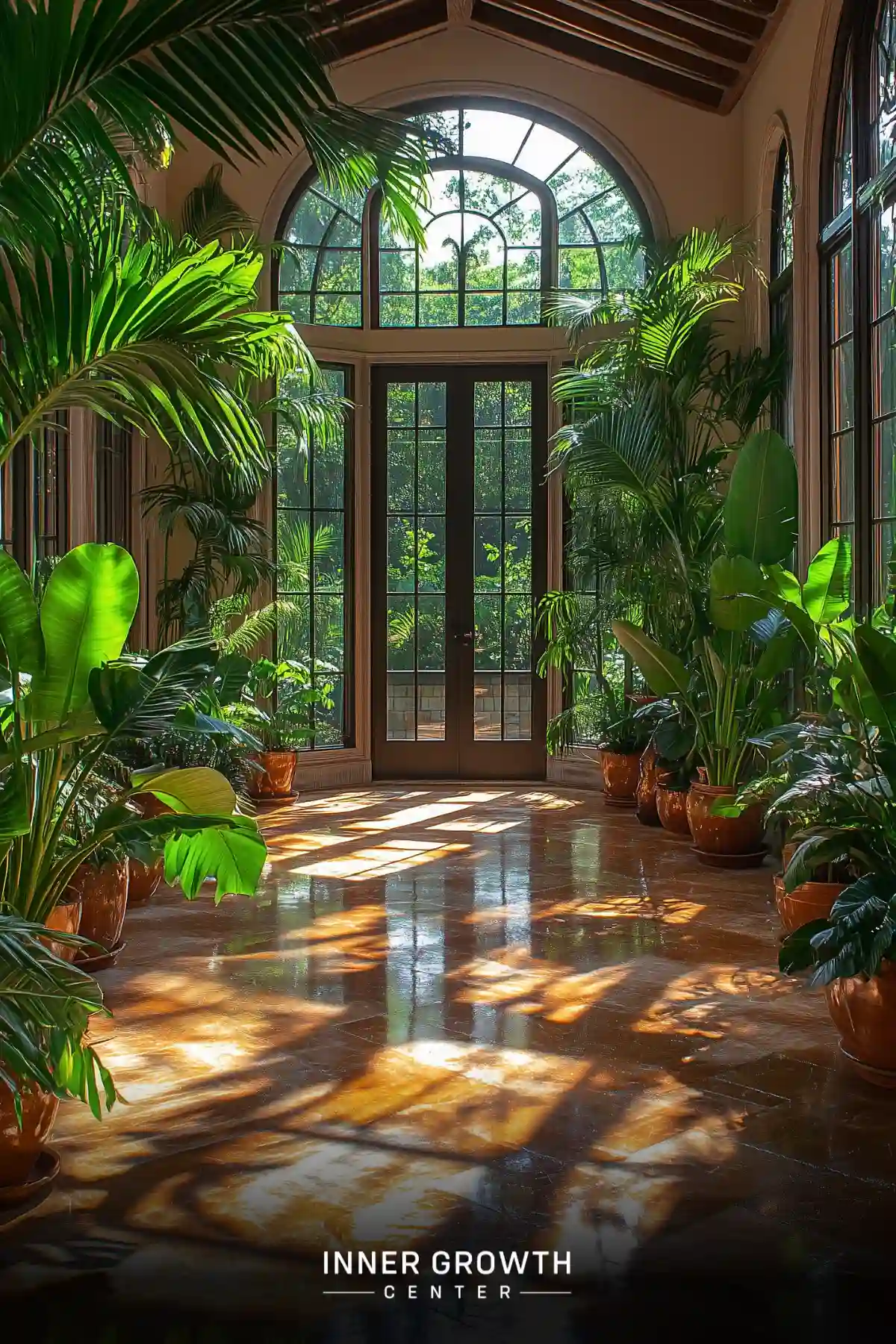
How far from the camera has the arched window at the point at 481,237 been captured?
8.87m

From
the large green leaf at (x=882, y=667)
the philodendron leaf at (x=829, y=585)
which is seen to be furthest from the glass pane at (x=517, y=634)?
the large green leaf at (x=882, y=667)

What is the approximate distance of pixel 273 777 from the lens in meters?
8.17

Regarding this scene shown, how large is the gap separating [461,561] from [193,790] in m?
6.09

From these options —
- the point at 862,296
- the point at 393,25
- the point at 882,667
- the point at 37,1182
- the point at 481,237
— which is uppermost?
the point at 393,25

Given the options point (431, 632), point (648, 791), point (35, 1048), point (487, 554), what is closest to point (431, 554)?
point (487, 554)

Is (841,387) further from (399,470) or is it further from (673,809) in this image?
(399,470)

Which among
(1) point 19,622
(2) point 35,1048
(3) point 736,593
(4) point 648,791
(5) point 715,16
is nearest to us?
(2) point 35,1048

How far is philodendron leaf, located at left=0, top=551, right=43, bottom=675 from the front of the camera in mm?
2738

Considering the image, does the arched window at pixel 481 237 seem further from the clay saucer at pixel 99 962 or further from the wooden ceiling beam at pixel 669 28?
the clay saucer at pixel 99 962

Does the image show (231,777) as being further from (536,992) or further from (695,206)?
(695,206)

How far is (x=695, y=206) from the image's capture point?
8.66 metres

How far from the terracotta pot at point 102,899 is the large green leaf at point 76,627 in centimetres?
178

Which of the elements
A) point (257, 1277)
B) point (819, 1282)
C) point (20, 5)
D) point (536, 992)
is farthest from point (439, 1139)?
point (20, 5)

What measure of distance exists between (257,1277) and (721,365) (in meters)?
7.16
